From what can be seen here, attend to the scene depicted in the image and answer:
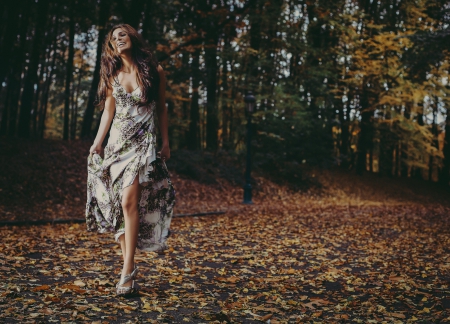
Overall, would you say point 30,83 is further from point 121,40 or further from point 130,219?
point 130,219

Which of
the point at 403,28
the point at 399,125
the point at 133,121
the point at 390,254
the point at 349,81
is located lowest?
the point at 390,254

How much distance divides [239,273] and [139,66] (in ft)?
8.74

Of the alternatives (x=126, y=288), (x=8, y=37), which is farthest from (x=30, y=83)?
(x=126, y=288)

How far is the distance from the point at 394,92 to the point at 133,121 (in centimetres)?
2373

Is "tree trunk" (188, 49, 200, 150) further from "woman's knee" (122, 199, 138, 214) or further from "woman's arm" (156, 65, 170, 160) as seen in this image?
"woman's knee" (122, 199, 138, 214)

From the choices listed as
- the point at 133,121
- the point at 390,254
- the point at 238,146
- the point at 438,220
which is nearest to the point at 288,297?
the point at 133,121

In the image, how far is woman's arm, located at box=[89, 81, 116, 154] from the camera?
446cm

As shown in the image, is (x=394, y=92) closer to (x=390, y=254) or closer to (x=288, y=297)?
(x=390, y=254)

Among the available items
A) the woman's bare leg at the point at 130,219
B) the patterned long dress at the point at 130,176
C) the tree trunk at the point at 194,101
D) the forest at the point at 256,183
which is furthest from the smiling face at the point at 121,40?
the tree trunk at the point at 194,101

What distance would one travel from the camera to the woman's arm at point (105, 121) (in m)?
4.46

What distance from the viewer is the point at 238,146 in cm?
2606

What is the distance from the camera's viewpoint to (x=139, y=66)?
434 cm

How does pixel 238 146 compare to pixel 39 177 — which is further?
pixel 238 146

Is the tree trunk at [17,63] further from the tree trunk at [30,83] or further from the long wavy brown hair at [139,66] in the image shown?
the long wavy brown hair at [139,66]
